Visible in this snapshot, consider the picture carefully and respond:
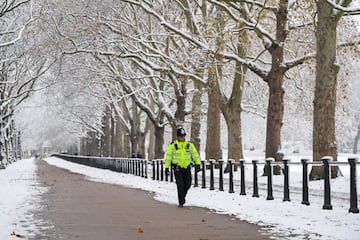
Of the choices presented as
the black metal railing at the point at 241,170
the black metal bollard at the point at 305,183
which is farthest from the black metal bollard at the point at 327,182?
the black metal bollard at the point at 305,183

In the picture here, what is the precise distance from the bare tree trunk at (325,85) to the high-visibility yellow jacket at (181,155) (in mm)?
5146

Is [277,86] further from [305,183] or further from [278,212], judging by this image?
[278,212]

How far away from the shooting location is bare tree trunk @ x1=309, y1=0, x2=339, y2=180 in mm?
17109

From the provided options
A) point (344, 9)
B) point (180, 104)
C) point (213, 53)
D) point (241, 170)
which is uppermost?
point (344, 9)

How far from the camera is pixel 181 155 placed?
1323 cm

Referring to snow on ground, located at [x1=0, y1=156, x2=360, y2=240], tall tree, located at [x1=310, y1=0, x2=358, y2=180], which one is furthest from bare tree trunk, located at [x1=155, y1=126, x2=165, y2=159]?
tall tree, located at [x1=310, y1=0, x2=358, y2=180]

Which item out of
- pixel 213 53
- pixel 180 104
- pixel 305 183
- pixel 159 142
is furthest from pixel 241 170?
pixel 159 142

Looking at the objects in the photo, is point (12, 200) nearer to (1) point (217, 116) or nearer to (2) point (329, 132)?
(2) point (329, 132)

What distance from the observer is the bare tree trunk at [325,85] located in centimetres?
1711

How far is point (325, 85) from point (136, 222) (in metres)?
9.11

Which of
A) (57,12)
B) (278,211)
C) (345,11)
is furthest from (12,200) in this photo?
(57,12)

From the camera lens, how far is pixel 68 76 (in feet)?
137

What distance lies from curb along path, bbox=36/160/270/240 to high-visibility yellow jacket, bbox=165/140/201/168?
3.19 ft

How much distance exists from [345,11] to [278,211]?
7194 millimetres
